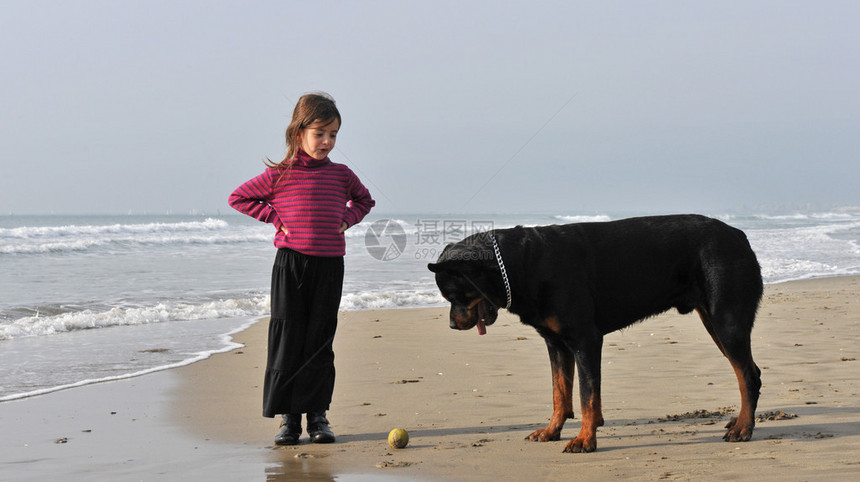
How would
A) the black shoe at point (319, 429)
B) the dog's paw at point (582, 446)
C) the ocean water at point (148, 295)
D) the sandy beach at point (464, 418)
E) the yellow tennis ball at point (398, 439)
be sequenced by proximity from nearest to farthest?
the sandy beach at point (464, 418)
the dog's paw at point (582, 446)
the yellow tennis ball at point (398, 439)
the black shoe at point (319, 429)
the ocean water at point (148, 295)

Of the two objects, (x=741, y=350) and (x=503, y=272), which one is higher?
(x=503, y=272)

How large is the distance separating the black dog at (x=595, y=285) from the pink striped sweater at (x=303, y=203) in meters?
0.73

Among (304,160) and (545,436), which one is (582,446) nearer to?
(545,436)

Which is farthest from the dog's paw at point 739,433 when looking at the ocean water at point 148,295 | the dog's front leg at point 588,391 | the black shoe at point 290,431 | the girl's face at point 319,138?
the ocean water at point 148,295

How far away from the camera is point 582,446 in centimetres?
387

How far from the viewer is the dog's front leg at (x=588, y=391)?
12.7 ft

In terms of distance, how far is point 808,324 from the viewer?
8352mm

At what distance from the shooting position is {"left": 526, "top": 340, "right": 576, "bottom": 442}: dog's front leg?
13.7 ft

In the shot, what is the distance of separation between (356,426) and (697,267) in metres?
2.27

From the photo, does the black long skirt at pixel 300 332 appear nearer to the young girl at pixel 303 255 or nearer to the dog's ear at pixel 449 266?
the young girl at pixel 303 255

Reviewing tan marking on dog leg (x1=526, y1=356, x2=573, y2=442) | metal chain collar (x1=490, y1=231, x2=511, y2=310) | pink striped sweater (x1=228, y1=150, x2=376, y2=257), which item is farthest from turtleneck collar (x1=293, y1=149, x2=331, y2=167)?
tan marking on dog leg (x1=526, y1=356, x2=573, y2=442)

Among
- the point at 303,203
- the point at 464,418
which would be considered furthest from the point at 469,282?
the point at 464,418

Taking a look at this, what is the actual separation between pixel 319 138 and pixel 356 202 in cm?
52

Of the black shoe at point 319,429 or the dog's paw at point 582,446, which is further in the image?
the black shoe at point 319,429
